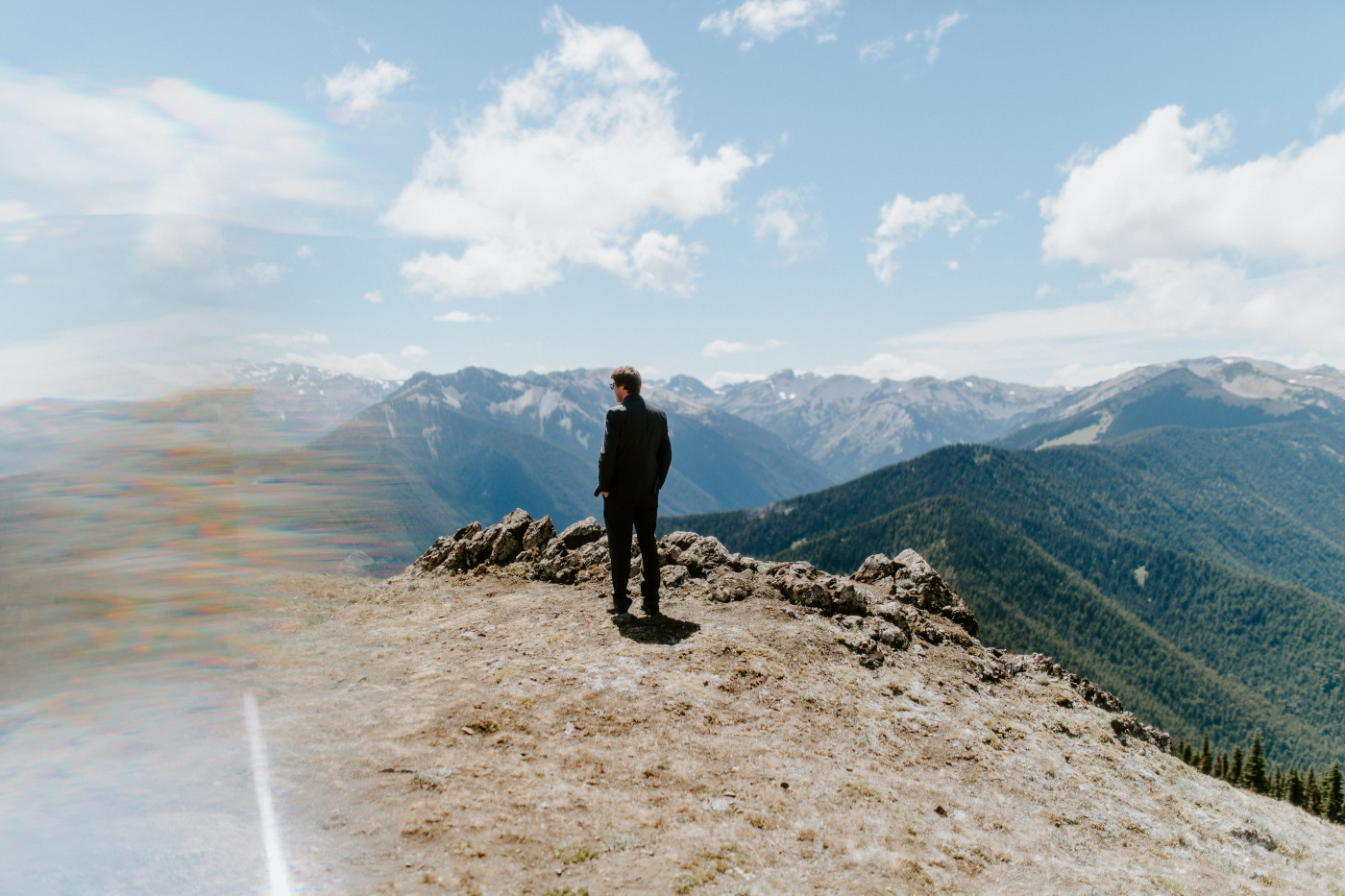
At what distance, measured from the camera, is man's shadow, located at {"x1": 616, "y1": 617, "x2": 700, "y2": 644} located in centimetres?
1163

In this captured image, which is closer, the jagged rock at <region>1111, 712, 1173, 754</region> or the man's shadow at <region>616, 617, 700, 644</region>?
the man's shadow at <region>616, 617, 700, 644</region>

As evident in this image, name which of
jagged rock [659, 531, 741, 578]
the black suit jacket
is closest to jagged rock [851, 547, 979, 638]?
jagged rock [659, 531, 741, 578]

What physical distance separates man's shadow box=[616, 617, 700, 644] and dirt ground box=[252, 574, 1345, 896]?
6 centimetres

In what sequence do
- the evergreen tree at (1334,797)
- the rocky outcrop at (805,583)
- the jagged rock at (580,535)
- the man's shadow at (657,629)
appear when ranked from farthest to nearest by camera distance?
the evergreen tree at (1334,797) → the jagged rock at (580,535) → the rocky outcrop at (805,583) → the man's shadow at (657,629)

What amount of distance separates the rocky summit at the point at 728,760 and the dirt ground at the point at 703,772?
0.04 m

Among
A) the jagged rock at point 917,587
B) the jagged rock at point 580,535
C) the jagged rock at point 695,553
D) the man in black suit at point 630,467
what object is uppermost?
the man in black suit at point 630,467

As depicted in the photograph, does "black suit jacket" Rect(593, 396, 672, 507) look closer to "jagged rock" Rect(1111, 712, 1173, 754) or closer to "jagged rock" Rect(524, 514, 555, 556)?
"jagged rock" Rect(524, 514, 555, 556)

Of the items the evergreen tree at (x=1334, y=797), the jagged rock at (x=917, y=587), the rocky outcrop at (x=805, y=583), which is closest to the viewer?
the rocky outcrop at (x=805, y=583)

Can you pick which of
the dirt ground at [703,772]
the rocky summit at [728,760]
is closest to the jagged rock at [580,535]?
the rocky summit at [728,760]

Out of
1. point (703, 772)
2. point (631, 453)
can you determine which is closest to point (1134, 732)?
point (703, 772)

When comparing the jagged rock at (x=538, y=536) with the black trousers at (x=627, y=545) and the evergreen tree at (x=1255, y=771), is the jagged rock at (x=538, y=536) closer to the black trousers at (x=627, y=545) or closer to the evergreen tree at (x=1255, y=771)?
the black trousers at (x=627, y=545)

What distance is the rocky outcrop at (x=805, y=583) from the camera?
45.0 feet

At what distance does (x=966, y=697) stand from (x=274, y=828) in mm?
11495

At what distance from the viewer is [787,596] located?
49.1 ft
